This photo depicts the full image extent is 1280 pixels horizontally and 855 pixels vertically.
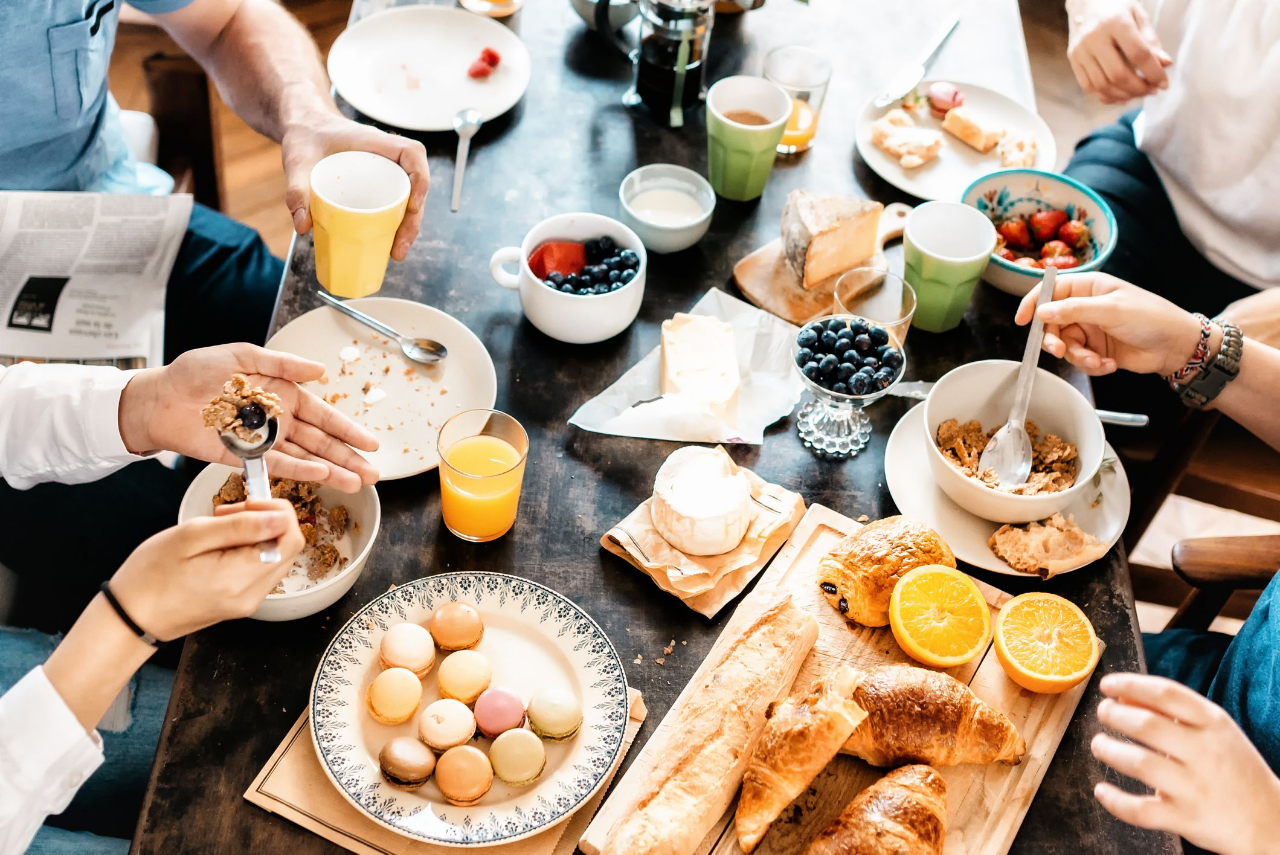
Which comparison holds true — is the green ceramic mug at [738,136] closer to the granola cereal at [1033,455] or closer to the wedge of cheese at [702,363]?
the wedge of cheese at [702,363]

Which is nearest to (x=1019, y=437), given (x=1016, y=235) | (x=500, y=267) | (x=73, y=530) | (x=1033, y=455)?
(x=1033, y=455)

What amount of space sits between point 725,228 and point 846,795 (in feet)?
3.62

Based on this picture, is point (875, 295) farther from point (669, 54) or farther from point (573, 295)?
point (669, 54)

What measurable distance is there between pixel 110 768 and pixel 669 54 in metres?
1.61

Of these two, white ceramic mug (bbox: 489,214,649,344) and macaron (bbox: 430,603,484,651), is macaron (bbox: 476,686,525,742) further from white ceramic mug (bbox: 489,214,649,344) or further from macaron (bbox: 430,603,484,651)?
white ceramic mug (bbox: 489,214,649,344)

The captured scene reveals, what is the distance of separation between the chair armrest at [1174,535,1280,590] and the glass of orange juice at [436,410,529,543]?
3.38ft

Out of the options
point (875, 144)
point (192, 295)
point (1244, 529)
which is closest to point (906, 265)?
point (875, 144)

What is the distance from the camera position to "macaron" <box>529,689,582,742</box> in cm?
117

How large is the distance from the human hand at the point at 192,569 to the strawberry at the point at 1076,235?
1.46m

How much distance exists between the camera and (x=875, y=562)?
1336 millimetres

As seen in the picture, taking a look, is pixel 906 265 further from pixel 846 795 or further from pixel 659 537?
pixel 846 795

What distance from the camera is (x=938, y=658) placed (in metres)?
1.27

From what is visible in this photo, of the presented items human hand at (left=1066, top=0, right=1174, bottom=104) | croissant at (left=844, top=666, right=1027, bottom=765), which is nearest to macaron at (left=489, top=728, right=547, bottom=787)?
croissant at (left=844, top=666, right=1027, bottom=765)

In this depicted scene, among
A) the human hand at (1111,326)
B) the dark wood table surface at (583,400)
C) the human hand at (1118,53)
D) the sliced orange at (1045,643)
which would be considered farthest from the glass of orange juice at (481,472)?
the human hand at (1118,53)
